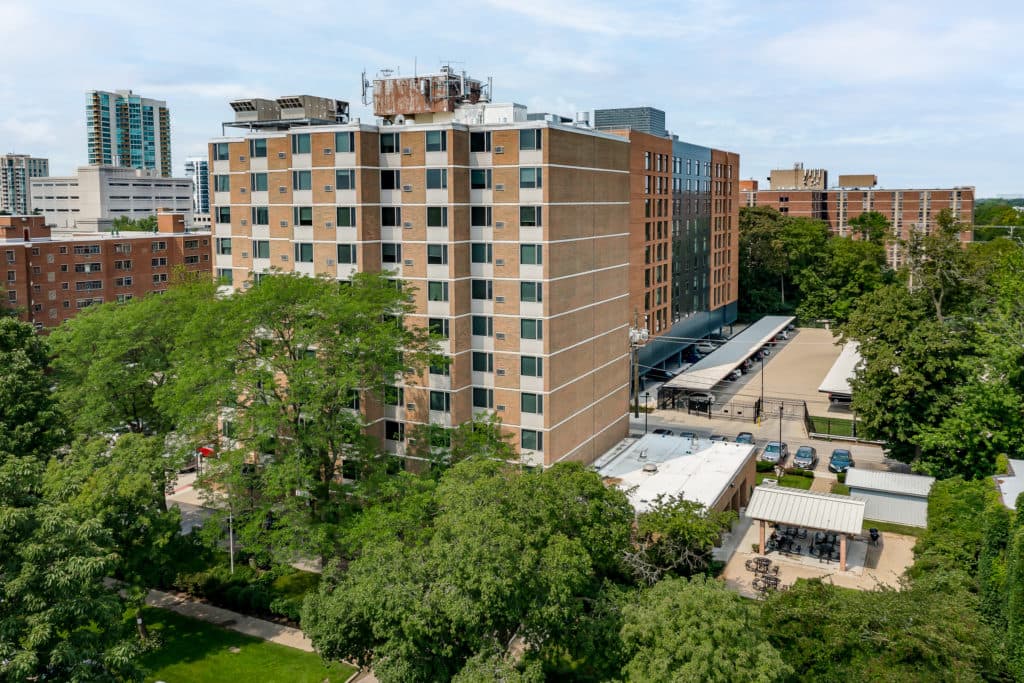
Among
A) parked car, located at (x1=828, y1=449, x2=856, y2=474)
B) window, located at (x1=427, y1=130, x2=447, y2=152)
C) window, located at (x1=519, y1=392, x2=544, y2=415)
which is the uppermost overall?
window, located at (x1=427, y1=130, x2=447, y2=152)

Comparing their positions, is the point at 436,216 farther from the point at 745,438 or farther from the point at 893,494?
the point at 745,438

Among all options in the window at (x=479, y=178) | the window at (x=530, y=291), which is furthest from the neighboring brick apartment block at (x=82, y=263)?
the window at (x=530, y=291)

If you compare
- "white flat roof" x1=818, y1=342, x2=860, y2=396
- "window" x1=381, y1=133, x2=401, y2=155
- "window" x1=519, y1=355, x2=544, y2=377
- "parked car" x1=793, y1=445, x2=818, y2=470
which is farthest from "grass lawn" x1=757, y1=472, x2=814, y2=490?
"window" x1=381, y1=133, x2=401, y2=155

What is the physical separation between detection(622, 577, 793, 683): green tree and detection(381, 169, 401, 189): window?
29.6 metres

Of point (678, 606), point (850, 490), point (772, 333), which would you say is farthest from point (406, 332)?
point (772, 333)

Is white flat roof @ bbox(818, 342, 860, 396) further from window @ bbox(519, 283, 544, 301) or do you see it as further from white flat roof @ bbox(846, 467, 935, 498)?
window @ bbox(519, 283, 544, 301)

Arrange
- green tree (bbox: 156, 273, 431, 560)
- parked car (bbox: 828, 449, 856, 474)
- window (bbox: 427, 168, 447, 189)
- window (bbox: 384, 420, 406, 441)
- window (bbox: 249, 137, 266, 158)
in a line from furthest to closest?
parked car (bbox: 828, 449, 856, 474) < window (bbox: 249, 137, 266, 158) < window (bbox: 384, 420, 406, 441) < window (bbox: 427, 168, 447, 189) < green tree (bbox: 156, 273, 431, 560)

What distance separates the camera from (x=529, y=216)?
46875mm

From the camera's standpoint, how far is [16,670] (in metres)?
22.4

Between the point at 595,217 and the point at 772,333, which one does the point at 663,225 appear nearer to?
the point at 772,333

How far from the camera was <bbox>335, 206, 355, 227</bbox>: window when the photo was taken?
48.0 m

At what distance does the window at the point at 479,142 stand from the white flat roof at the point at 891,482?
30818 millimetres

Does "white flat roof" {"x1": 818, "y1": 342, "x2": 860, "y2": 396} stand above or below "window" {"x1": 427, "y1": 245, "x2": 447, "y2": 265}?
below

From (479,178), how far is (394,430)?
1551 cm
